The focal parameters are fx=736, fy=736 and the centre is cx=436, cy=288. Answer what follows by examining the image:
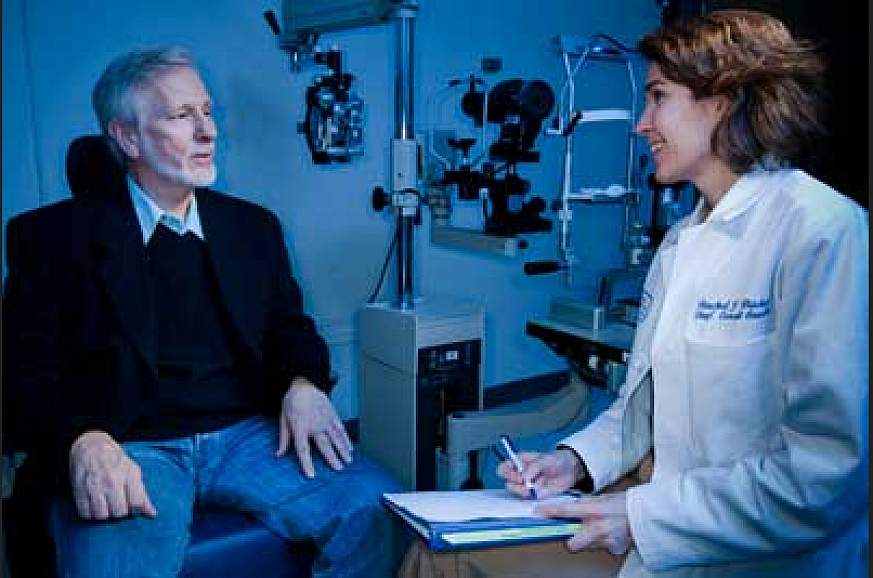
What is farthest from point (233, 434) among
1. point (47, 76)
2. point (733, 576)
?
point (47, 76)

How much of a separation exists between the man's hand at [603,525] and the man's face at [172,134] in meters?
1.09

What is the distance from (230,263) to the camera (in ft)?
5.34

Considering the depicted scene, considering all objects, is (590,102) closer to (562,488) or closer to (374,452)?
(374,452)

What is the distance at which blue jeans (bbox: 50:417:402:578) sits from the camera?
1.25 meters

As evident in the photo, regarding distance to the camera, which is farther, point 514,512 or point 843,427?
point 514,512

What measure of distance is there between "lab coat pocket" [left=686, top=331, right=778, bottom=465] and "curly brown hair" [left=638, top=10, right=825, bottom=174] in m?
0.29

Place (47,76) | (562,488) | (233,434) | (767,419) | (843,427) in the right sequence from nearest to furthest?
(843,427), (767,419), (562,488), (233,434), (47,76)

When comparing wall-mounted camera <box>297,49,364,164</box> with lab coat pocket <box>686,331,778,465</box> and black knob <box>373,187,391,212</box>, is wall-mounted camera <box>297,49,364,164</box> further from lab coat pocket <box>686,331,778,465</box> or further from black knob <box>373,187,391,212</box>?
lab coat pocket <box>686,331,778,465</box>

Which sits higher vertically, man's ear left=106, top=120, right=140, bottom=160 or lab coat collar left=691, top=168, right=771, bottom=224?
man's ear left=106, top=120, right=140, bottom=160

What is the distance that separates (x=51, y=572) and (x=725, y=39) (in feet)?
4.95

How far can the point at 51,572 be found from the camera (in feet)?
4.61

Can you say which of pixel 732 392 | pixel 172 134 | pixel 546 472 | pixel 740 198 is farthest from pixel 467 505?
pixel 172 134

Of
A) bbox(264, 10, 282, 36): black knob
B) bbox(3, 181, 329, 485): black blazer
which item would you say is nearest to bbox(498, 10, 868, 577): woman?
bbox(3, 181, 329, 485): black blazer

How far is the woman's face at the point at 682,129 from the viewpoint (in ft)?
3.68
